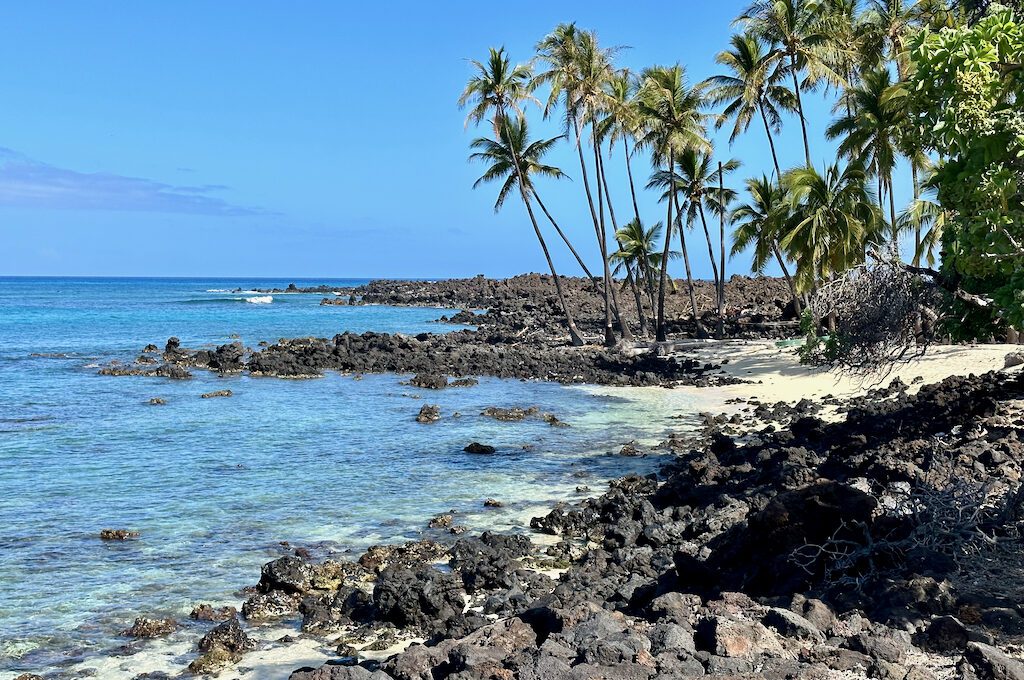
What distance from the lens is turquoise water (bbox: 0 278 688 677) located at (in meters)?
10.1

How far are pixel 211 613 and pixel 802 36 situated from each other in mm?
31312

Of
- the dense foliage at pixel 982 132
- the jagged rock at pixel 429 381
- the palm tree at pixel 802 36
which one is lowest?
the jagged rock at pixel 429 381

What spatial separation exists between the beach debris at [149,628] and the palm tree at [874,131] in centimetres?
2556

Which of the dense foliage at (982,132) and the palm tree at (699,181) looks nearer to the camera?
the dense foliage at (982,132)

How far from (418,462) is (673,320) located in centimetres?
3154

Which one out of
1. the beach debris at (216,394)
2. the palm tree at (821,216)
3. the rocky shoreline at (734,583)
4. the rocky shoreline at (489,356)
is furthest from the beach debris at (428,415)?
the palm tree at (821,216)

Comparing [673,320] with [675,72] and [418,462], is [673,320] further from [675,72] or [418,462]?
[418,462]

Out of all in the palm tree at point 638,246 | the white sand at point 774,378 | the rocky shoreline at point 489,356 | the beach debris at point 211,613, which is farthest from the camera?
the palm tree at point 638,246

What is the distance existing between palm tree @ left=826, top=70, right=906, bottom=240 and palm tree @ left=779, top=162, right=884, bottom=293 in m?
0.87

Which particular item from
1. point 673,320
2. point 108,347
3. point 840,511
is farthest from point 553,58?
point 840,511

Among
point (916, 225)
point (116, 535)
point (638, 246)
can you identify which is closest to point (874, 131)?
point (916, 225)

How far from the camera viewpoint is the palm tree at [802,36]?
3234 centimetres

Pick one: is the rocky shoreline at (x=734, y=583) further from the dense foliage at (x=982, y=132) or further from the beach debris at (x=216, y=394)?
the beach debris at (x=216, y=394)

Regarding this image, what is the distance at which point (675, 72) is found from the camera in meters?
35.1
